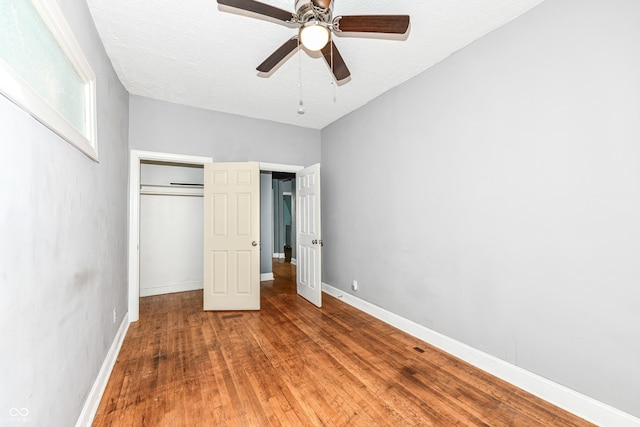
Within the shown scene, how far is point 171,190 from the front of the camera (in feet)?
15.2

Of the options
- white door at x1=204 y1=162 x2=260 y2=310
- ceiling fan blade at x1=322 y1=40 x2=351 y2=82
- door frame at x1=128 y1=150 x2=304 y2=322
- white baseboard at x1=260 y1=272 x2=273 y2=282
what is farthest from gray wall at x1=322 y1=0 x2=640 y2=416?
door frame at x1=128 y1=150 x2=304 y2=322

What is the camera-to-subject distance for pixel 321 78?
310 centimetres

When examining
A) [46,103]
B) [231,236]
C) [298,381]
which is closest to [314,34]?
[46,103]

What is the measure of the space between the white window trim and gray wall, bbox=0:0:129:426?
41 mm

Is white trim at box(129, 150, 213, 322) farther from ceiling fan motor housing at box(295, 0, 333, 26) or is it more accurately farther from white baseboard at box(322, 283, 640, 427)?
white baseboard at box(322, 283, 640, 427)

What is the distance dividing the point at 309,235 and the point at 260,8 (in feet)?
10.2

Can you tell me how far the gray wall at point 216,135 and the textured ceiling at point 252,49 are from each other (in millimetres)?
194

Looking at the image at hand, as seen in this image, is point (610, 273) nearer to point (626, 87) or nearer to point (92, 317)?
point (626, 87)

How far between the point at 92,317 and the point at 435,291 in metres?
2.96

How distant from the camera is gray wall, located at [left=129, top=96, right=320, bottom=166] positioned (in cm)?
359

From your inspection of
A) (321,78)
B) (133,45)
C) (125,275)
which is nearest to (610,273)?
(321,78)

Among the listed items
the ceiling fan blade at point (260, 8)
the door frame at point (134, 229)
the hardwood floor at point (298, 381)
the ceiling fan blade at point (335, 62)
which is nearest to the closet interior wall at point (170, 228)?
the door frame at point (134, 229)

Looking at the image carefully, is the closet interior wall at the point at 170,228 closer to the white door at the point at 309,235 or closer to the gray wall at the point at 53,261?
the white door at the point at 309,235

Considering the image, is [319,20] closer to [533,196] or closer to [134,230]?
[533,196]
